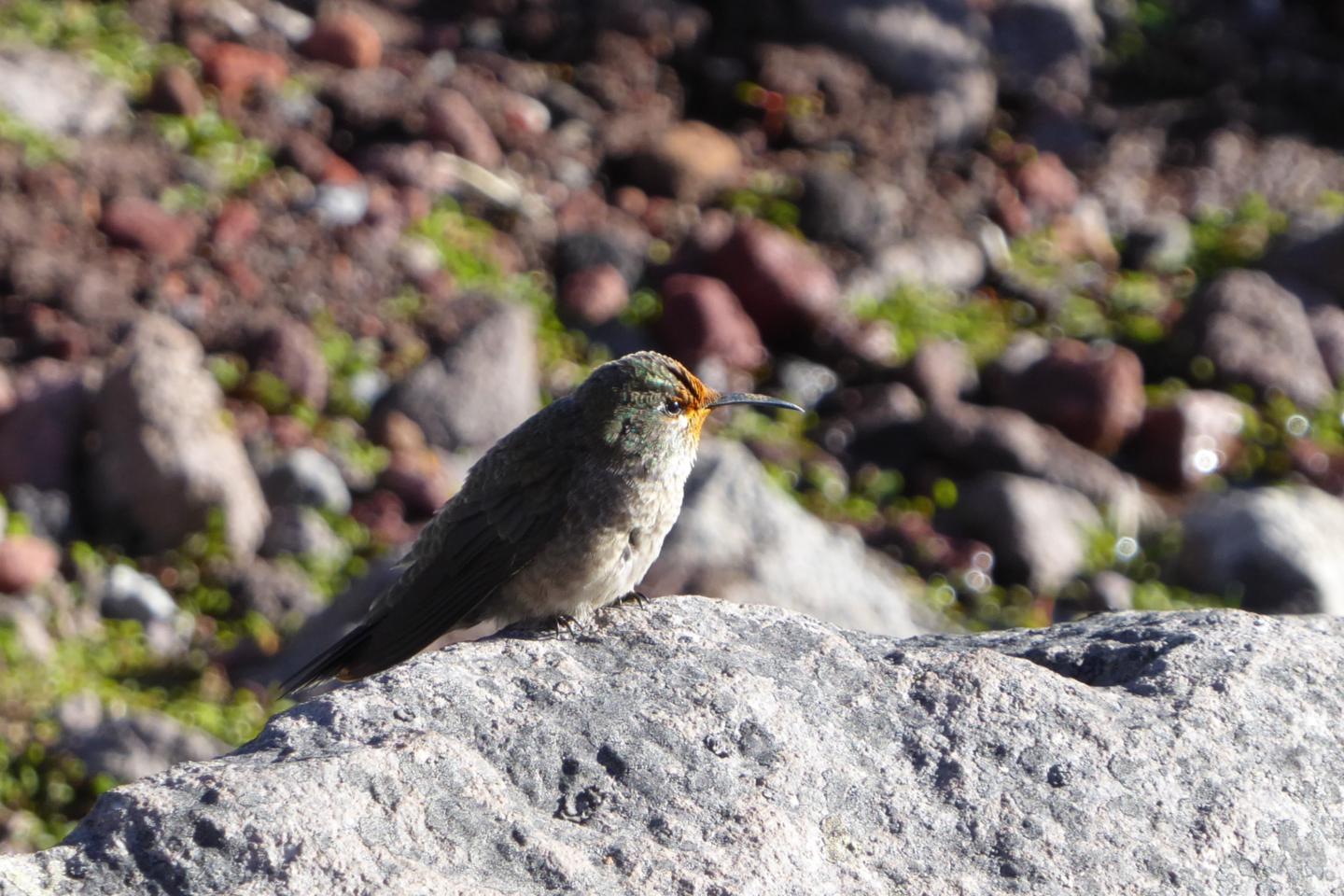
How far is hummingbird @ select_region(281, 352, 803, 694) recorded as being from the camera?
4820mm

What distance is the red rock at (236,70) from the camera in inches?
420

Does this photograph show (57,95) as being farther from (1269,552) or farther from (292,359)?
(1269,552)

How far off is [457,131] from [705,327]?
88.3 inches

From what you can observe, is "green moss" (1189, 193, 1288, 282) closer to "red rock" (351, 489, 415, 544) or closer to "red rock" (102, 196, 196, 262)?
"red rock" (351, 489, 415, 544)

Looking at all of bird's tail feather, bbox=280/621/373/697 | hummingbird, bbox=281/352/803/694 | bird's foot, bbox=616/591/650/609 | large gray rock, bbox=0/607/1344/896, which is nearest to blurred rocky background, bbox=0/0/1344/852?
bird's tail feather, bbox=280/621/373/697

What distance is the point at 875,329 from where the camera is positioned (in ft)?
33.0

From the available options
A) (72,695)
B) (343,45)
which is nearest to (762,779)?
(72,695)

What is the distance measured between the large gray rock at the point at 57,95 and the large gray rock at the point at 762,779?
7066mm

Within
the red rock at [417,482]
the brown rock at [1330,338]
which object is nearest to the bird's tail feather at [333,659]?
the red rock at [417,482]

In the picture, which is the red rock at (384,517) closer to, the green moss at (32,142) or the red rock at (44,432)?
the red rock at (44,432)

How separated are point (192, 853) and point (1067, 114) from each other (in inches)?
423

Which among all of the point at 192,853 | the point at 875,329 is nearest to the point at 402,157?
the point at 875,329

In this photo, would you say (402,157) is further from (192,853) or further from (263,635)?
(192,853)

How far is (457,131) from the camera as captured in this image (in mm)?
10844
